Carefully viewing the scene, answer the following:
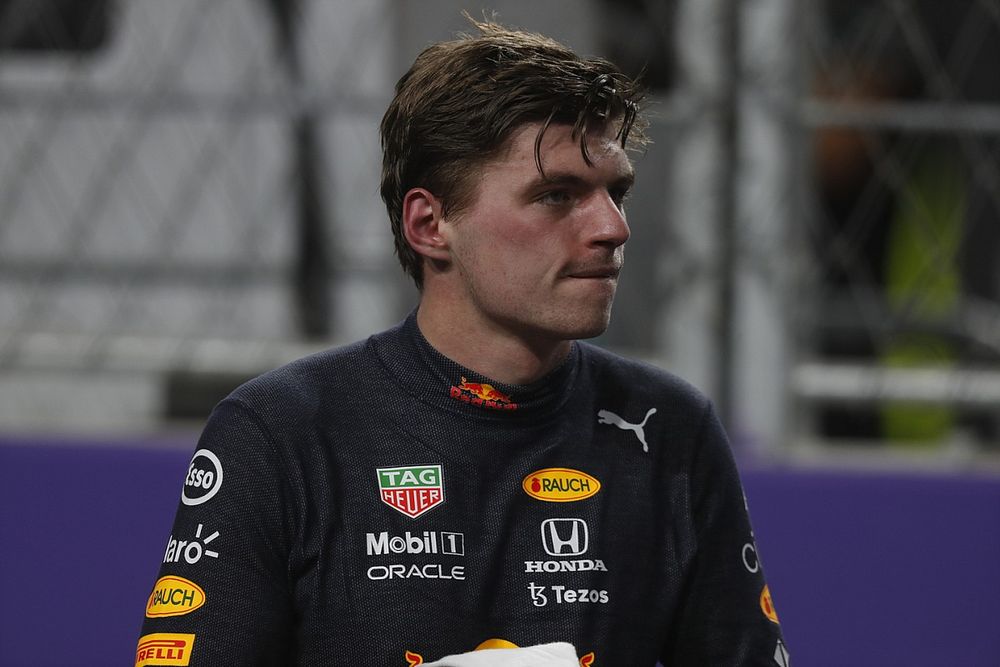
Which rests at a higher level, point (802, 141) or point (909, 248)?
point (802, 141)

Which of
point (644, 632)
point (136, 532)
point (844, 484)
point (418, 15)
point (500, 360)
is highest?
point (418, 15)

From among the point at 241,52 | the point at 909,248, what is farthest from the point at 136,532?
the point at 909,248

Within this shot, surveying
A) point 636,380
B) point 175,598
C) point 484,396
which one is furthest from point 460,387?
point 175,598

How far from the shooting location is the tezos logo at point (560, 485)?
146 centimetres

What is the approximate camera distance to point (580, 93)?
4.65 ft

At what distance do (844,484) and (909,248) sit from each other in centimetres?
230

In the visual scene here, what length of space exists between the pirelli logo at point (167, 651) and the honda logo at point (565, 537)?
408 mm

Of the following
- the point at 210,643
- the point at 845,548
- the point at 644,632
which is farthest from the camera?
the point at 845,548

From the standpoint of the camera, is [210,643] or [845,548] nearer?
[210,643]

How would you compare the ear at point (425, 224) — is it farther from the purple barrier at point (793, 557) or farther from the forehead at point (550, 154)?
the purple barrier at point (793, 557)

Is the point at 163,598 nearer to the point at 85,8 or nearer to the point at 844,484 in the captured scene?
the point at 844,484

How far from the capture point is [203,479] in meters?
1.39

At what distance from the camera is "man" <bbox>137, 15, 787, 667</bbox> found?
54.1 inches

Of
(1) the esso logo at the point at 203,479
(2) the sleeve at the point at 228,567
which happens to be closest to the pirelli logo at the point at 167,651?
(2) the sleeve at the point at 228,567
